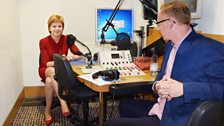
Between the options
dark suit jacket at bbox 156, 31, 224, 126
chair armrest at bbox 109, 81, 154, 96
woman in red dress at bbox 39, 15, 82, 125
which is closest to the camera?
dark suit jacket at bbox 156, 31, 224, 126

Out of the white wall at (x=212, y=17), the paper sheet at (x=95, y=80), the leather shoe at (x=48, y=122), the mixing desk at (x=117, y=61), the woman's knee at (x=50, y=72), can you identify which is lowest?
the leather shoe at (x=48, y=122)

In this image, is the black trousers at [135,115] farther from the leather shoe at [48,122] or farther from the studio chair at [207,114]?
the leather shoe at [48,122]

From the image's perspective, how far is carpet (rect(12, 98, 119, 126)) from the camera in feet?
9.59

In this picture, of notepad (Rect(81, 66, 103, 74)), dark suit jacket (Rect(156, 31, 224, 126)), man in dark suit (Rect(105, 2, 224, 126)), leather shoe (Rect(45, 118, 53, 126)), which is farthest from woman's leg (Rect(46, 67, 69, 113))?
dark suit jacket (Rect(156, 31, 224, 126))

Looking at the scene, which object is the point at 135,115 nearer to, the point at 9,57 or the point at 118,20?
the point at 118,20

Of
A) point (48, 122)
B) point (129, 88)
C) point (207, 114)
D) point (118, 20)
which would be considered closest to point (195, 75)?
point (207, 114)

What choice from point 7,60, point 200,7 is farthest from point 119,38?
point 7,60

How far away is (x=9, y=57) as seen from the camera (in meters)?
2.95

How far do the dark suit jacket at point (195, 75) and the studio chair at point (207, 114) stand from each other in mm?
69

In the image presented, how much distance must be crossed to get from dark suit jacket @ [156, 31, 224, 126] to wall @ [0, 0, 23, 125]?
72.4 inches

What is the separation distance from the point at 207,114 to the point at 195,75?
0.24 m

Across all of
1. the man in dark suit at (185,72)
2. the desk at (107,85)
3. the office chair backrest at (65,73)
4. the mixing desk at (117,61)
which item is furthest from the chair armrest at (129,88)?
the office chair backrest at (65,73)

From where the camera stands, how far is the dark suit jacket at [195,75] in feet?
4.13

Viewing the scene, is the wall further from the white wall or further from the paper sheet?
the white wall
